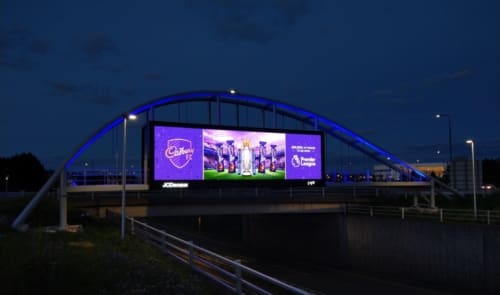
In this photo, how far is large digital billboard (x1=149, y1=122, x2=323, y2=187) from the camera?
113ft

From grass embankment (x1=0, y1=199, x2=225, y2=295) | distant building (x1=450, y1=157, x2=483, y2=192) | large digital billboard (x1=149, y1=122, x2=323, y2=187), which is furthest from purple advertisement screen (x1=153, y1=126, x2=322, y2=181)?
grass embankment (x1=0, y1=199, x2=225, y2=295)

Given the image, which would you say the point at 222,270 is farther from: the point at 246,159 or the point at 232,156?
the point at 246,159

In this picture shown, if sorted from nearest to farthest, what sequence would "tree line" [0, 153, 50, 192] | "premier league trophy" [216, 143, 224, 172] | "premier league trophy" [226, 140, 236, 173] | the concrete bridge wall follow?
the concrete bridge wall < "premier league trophy" [216, 143, 224, 172] < "premier league trophy" [226, 140, 236, 173] < "tree line" [0, 153, 50, 192]

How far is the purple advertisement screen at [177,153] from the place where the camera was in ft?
Result: 111

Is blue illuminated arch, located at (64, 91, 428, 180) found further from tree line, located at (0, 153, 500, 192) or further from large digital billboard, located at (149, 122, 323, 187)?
tree line, located at (0, 153, 500, 192)

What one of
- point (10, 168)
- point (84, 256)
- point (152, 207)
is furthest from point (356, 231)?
point (10, 168)

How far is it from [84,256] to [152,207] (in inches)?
891

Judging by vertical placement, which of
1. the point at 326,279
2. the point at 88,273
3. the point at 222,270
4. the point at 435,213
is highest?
the point at 88,273

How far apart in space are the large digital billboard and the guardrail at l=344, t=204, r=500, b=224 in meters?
4.77

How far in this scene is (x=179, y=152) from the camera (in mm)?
34844

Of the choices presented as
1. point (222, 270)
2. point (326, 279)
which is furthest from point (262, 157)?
point (222, 270)

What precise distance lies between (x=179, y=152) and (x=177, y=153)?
0.20 meters

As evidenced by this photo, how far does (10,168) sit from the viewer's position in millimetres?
106375

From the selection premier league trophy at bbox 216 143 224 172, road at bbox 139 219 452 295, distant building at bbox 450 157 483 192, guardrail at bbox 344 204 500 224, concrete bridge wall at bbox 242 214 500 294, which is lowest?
road at bbox 139 219 452 295
